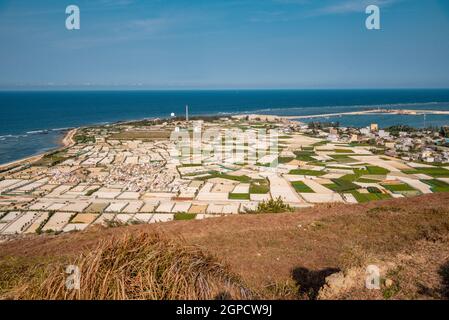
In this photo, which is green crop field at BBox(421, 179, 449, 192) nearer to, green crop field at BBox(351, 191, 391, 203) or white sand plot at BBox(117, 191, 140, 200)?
green crop field at BBox(351, 191, 391, 203)

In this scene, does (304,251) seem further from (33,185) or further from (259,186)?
(33,185)

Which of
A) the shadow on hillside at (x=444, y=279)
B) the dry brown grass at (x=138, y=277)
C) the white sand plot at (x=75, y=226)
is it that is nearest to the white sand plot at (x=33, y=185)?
the white sand plot at (x=75, y=226)

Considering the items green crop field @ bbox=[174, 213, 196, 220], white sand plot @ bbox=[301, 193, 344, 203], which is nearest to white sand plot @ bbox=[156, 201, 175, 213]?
green crop field @ bbox=[174, 213, 196, 220]

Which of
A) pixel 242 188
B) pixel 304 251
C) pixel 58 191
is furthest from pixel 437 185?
pixel 58 191

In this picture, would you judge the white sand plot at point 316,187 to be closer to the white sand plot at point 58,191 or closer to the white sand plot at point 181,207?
the white sand plot at point 181,207

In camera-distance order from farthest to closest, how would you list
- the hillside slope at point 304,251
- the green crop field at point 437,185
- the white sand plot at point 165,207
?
the green crop field at point 437,185
the white sand plot at point 165,207
the hillside slope at point 304,251
